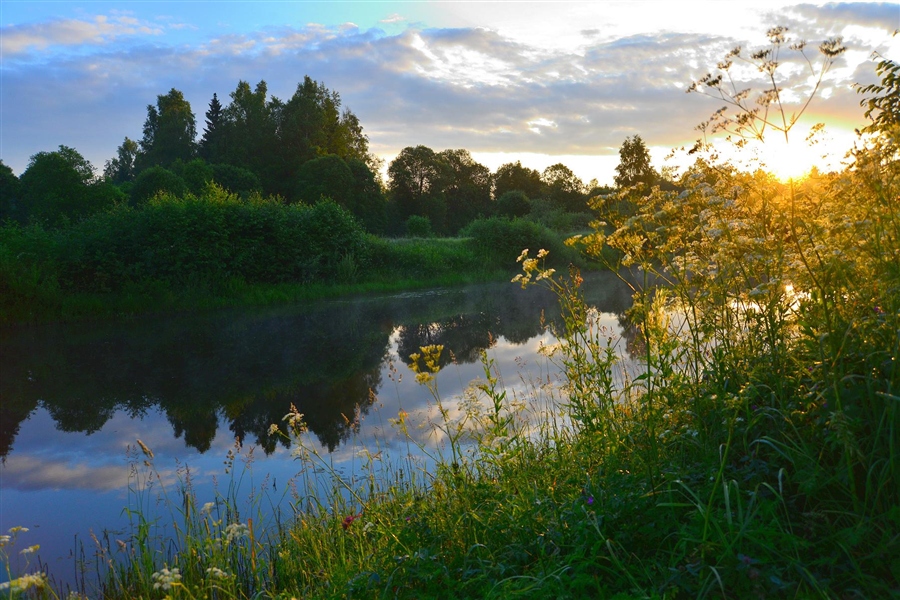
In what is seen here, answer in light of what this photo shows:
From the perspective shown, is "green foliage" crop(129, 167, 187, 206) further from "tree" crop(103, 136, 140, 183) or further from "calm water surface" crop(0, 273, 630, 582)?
"tree" crop(103, 136, 140, 183)

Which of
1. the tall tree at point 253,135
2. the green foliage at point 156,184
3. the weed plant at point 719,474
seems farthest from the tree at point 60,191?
the weed plant at point 719,474

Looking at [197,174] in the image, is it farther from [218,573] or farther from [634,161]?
[218,573]

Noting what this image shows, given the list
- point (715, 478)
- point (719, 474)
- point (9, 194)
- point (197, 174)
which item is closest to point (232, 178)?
point (197, 174)

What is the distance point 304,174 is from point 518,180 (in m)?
20.1

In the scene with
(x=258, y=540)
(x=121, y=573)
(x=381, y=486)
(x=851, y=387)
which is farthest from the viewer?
(x=381, y=486)

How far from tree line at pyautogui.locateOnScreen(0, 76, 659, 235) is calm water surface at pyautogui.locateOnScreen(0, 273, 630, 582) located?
23.3m

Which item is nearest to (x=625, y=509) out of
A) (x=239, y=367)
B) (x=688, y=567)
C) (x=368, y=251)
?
(x=688, y=567)

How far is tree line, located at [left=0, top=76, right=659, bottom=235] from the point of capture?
41.4 metres

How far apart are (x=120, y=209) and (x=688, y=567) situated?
2002 centimetres

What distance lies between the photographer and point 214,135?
185 feet

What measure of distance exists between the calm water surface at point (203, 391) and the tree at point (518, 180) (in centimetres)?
4013

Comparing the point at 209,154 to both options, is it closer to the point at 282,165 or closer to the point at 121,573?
the point at 282,165

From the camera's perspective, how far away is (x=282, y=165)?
5078cm

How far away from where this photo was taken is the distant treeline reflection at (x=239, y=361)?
25.5ft
